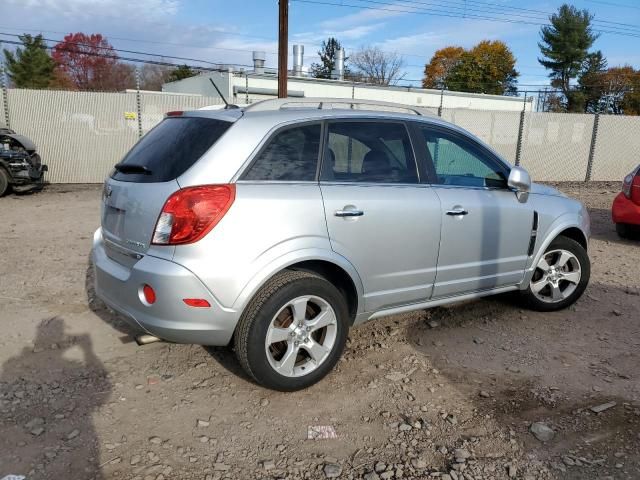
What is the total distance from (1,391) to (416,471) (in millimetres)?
2536

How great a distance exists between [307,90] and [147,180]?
23338mm

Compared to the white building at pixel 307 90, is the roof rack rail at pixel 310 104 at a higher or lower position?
lower

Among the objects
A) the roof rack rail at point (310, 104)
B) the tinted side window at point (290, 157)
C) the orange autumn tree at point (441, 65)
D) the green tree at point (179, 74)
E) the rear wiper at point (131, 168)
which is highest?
the orange autumn tree at point (441, 65)

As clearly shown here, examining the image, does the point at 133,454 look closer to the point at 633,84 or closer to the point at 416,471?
the point at 416,471

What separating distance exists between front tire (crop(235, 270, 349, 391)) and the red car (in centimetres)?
591

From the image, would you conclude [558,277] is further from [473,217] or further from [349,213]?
[349,213]

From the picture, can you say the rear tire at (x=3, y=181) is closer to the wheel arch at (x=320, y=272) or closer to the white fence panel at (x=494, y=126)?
the wheel arch at (x=320, y=272)

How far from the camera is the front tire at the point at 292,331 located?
124 inches

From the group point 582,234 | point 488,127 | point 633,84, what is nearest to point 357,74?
point 633,84

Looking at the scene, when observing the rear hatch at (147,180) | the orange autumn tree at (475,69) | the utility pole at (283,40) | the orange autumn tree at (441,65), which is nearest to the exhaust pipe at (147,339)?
the rear hatch at (147,180)

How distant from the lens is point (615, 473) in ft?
8.78

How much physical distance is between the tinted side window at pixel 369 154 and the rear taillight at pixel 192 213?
751mm

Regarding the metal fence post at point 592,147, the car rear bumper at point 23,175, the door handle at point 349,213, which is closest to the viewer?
the door handle at point 349,213

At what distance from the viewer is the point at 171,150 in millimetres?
3316
